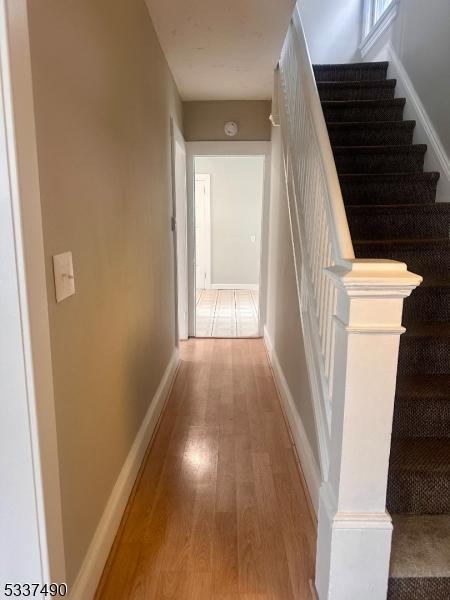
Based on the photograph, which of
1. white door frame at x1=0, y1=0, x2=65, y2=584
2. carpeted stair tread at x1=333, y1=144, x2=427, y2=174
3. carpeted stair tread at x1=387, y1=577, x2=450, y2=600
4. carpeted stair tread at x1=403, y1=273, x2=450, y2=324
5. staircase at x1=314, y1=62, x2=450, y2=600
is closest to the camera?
white door frame at x1=0, y1=0, x2=65, y2=584

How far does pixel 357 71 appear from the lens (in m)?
3.39

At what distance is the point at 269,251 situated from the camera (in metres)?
4.05

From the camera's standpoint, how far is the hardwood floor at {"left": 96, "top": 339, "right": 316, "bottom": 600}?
4.74 feet

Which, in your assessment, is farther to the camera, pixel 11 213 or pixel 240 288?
pixel 240 288

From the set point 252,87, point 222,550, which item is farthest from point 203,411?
point 252,87

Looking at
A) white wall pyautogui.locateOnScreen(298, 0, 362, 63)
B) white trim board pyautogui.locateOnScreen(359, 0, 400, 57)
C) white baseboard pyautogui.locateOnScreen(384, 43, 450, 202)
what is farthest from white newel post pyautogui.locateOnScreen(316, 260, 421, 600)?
white wall pyautogui.locateOnScreen(298, 0, 362, 63)

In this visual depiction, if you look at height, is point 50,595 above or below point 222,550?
above

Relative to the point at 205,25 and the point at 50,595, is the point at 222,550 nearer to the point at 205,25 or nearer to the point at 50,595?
the point at 50,595

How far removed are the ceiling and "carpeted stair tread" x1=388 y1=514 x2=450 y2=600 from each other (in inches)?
97.3

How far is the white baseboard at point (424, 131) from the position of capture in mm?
2436

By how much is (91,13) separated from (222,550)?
1.97 meters

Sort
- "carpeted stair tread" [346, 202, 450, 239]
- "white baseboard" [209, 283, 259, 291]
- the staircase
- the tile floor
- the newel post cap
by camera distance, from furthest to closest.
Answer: "white baseboard" [209, 283, 259, 291] < the tile floor < "carpeted stair tread" [346, 202, 450, 239] < the staircase < the newel post cap

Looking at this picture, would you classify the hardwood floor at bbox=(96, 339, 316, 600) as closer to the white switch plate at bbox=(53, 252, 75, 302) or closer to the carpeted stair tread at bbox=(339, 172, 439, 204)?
the white switch plate at bbox=(53, 252, 75, 302)

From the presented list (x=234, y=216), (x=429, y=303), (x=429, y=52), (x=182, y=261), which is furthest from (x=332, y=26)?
(x=234, y=216)
